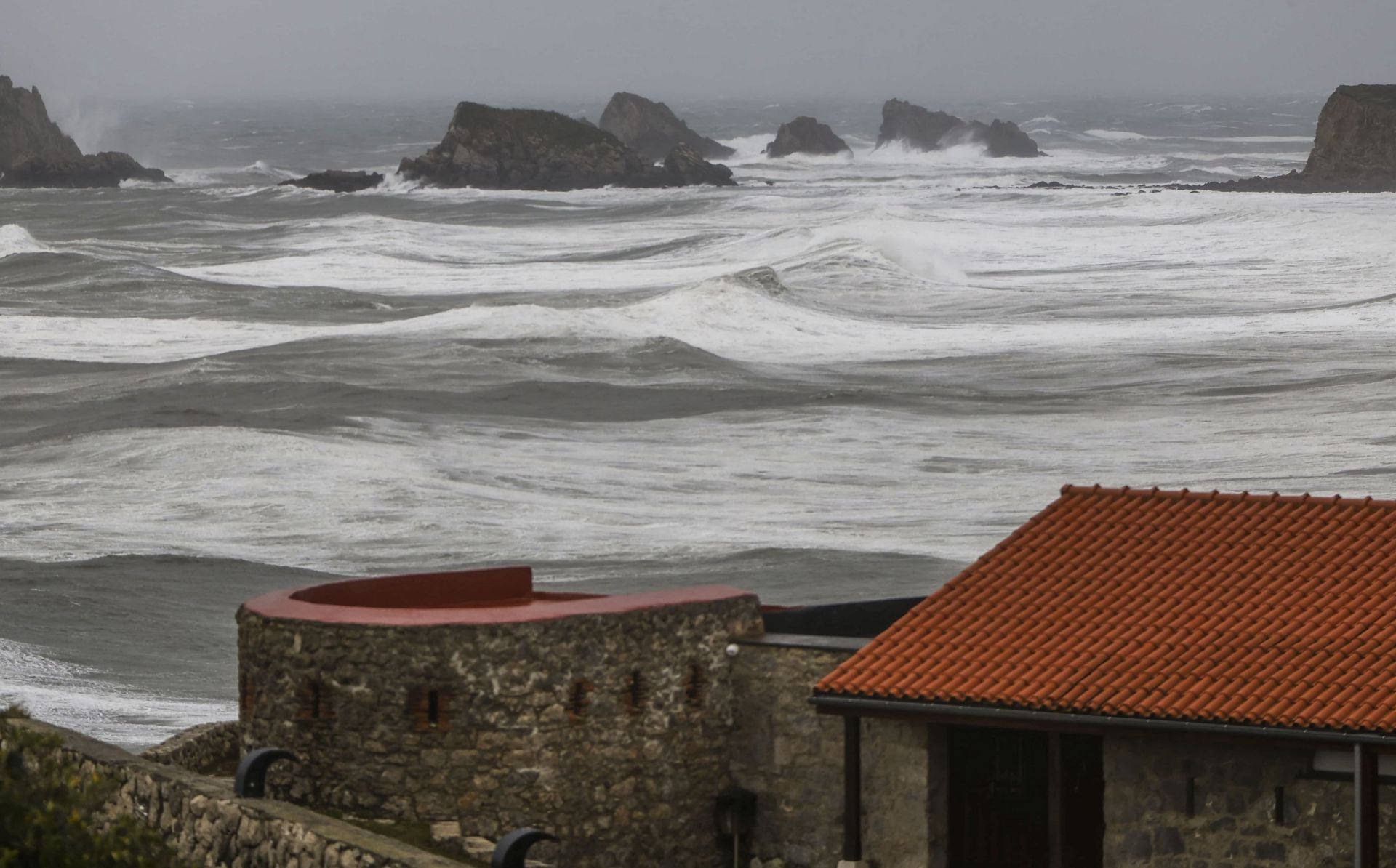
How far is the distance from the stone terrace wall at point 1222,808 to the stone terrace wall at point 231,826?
320cm

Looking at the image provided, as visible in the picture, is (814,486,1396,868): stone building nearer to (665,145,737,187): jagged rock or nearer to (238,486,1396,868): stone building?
(238,486,1396,868): stone building

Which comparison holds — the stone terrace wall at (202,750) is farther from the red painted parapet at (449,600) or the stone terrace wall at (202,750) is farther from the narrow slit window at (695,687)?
the narrow slit window at (695,687)

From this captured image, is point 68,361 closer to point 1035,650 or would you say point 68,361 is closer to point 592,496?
point 592,496

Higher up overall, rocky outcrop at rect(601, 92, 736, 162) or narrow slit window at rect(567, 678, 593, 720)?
rocky outcrop at rect(601, 92, 736, 162)

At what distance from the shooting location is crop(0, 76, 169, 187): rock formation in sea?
427ft

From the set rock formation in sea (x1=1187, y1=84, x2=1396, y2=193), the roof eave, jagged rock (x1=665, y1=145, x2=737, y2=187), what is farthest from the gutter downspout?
jagged rock (x1=665, y1=145, x2=737, y2=187)

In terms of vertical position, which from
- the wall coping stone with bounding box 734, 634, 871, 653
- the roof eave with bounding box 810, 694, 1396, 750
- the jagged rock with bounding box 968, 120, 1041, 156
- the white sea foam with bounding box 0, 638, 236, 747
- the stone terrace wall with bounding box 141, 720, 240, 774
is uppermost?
the jagged rock with bounding box 968, 120, 1041, 156

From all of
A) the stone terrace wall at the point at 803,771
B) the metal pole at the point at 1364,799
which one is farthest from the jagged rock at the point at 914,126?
the metal pole at the point at 1364,799

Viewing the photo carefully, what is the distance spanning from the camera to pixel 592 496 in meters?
33.7

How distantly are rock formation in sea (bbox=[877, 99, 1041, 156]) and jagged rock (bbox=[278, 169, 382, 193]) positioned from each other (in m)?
57.0

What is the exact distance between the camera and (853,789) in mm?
12734

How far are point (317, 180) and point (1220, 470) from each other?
92.3m

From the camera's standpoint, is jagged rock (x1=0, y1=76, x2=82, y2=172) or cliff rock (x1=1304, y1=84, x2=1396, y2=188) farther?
jagged rock (x1=0, y1=76, x2=82, y2=172)

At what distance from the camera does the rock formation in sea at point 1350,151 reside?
107438 millimetres
